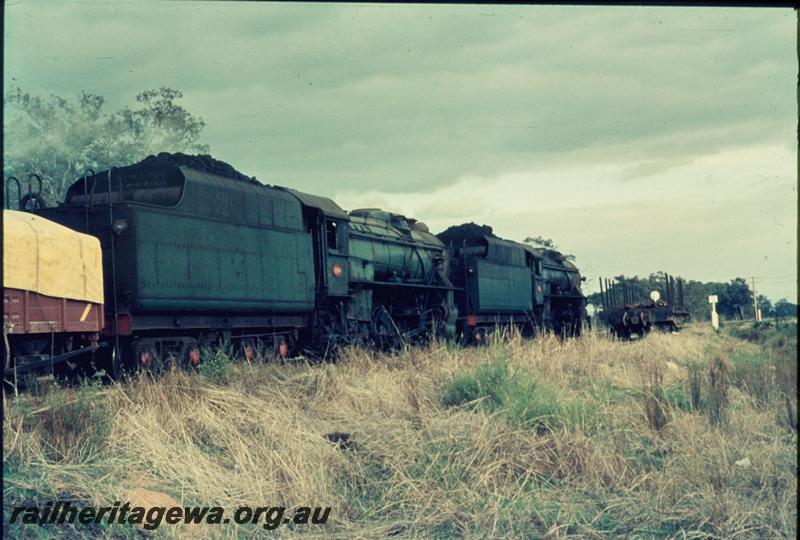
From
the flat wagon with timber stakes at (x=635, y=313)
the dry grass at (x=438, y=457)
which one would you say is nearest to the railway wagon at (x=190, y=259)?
the dry grass at (x=438, y=457)

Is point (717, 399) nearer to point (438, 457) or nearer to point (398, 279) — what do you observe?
point (438, 457)

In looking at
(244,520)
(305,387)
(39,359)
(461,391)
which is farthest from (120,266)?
(244,520)

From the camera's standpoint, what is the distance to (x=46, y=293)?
29.5ft

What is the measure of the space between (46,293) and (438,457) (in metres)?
5.17

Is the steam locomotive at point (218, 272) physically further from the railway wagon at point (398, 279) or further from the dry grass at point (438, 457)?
the dry grass at point (438, 457)

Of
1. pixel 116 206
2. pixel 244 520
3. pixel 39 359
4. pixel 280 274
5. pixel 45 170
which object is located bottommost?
pixel 244 520

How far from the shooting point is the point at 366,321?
1656 cm

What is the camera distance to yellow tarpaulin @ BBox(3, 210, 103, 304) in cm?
853

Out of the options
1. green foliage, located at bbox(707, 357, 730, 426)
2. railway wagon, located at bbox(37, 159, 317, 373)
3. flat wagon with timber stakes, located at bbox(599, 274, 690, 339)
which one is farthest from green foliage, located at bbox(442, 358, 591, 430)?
flat wagon with timber stakes, located at bbox(599, 274, 690, 339)

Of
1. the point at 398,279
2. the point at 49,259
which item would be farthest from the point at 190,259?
the point at 398,279

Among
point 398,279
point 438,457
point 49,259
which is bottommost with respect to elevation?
point 438,457

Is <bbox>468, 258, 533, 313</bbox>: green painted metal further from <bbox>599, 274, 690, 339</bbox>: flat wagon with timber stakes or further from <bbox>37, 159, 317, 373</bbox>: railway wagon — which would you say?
<bbox>37, 159, 317, 373</bbox>: railway wagon

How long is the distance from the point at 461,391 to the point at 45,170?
810 inches

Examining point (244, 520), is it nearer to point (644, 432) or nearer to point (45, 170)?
point (644, 432)
